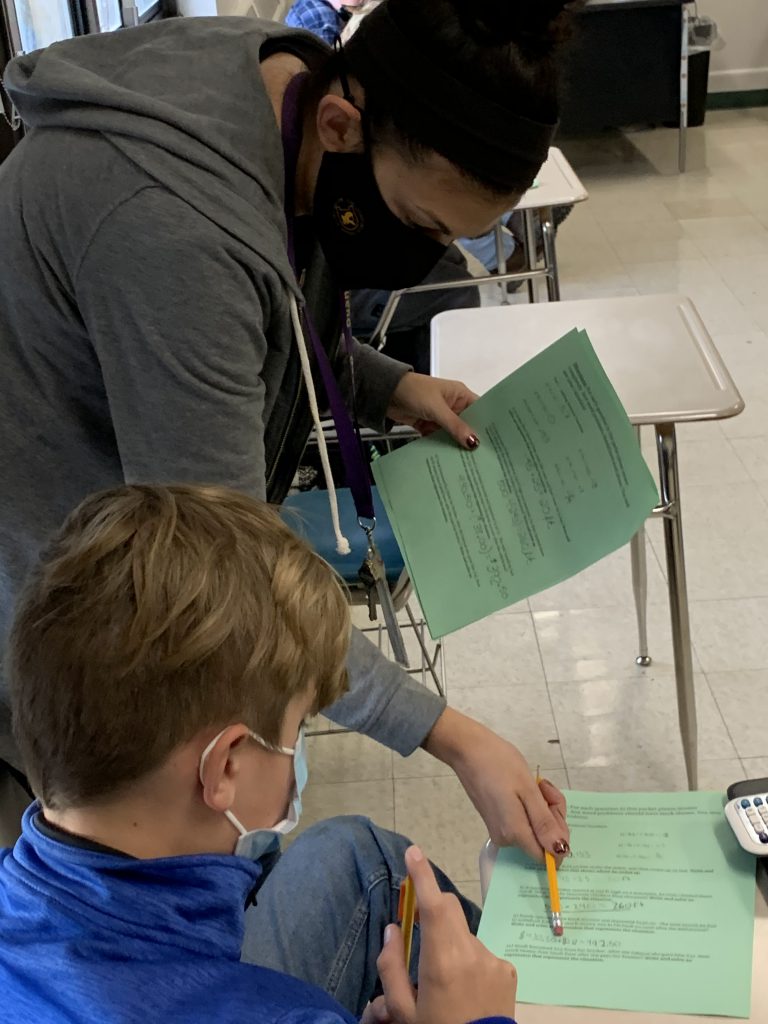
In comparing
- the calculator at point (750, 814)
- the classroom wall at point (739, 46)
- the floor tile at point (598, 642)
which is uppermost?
the calculator at point (750, 814)

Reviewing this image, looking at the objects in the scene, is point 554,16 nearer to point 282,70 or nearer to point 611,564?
point 282,70

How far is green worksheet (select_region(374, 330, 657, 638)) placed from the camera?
1.17 m

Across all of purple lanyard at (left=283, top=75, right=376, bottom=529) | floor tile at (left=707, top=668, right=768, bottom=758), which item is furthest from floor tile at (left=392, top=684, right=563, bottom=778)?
purple lanyard at (left=283, top=75, right=376, bottom=529)

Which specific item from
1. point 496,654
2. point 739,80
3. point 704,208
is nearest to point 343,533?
point 496,654

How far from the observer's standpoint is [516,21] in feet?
2.72

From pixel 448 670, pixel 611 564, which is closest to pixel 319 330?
pixel 448 670

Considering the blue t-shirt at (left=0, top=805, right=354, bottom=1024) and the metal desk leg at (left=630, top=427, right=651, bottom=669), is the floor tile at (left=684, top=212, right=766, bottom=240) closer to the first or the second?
the metal desk leg at (left=630, top=427, right=651, bottom=669)

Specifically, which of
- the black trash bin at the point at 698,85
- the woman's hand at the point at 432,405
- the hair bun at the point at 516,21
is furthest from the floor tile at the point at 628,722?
the black trash bin at the point at 698,85

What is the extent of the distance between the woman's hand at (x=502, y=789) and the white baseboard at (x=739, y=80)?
224 inches

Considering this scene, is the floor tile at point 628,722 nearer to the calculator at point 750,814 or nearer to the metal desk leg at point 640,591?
the metal desk leg at point 640,591

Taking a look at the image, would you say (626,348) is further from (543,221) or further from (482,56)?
(543,221)

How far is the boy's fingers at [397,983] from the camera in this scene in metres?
0.75

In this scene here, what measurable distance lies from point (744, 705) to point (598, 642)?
0.33m

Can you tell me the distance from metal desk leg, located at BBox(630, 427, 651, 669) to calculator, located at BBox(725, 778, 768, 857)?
42.5 inches
